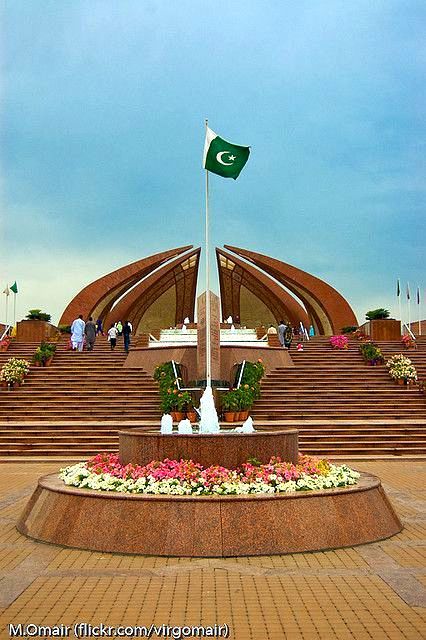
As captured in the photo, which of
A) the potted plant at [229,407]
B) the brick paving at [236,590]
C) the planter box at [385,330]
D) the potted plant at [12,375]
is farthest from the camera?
the planter box at [385,330]

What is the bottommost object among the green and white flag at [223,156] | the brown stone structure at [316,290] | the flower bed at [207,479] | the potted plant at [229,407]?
the flower bed at [207,479]

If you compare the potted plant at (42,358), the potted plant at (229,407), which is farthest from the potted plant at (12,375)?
the potted plant at (229,407)

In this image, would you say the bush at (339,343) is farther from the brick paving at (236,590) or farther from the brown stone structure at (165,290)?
the brick paving at (236,590)

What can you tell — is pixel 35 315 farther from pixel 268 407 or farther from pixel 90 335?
pixel 268 407

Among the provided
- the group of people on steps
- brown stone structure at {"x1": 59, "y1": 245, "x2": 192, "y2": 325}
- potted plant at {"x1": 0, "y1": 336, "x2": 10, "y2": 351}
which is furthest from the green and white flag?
brown stone structure at {"x1": 59, "y1": 245, "x2": 192, "y2": 325}

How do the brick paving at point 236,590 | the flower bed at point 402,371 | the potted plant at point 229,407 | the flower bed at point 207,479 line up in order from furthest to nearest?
the flower bed at point 402,371
the potted plant at point 229,407
the flower bed at point 207,479
the brick paving at point 236,590

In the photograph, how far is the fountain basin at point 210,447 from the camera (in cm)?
632

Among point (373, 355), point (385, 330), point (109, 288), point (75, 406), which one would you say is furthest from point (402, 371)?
point (109, 288)

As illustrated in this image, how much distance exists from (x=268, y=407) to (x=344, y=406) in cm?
165

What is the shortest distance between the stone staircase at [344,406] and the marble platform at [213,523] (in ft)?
20.6

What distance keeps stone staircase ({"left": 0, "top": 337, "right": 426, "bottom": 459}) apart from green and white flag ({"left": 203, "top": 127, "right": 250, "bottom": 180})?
15.6ft

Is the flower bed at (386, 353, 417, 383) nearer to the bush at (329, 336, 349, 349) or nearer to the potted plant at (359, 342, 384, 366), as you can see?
the potted plant at (359, 342, 384, 366)

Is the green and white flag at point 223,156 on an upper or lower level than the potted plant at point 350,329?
upper

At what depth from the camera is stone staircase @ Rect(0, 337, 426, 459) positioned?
488 inches
